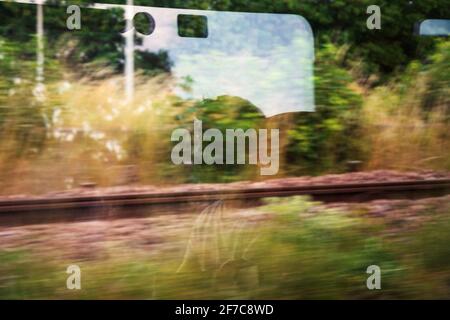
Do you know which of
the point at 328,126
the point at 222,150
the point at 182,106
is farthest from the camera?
the point at 328,126

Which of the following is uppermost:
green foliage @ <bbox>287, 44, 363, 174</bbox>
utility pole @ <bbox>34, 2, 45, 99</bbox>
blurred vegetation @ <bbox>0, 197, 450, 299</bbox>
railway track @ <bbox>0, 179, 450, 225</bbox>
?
utility pole @ <bbox>34, 2, 45, 99</bbox>

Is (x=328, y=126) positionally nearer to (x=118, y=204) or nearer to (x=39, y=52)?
(x=118, y=204)

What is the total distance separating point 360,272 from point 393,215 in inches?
29.0

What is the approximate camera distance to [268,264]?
3926mm

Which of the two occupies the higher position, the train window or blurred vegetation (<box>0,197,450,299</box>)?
the train window

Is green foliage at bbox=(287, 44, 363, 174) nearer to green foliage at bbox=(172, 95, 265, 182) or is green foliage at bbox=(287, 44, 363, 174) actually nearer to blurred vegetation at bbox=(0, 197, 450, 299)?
green foliage at bbox=(172, 95, 265, 182)

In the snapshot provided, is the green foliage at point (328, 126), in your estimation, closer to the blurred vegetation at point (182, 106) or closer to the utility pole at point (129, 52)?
the blurred vegetation at point (182, 106)

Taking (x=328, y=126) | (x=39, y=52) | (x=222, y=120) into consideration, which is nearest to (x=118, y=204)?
(x=222, y=120)

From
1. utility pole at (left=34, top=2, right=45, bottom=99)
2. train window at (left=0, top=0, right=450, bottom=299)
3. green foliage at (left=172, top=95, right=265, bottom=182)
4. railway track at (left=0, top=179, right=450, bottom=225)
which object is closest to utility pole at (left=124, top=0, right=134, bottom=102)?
train window at (left=0, top=0, right=450, bottom=299)

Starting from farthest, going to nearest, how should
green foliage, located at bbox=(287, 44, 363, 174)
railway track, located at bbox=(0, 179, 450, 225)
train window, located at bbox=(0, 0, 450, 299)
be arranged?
green foliage, located at bbox=(287, 44, 363, 174) < railway track, located at bbox=(0, 179, 450, 225) < train window, located at bbox=(0, 0, 450, 299)

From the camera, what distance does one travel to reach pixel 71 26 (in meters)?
4.46

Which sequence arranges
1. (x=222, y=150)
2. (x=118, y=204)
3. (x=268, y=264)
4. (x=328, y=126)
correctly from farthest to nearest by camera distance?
1. (x=328, y=126)
2. (x=222, y=150)
3. (x=118, y=204)
4. (x=268, y=264)

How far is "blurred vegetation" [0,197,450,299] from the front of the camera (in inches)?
147
